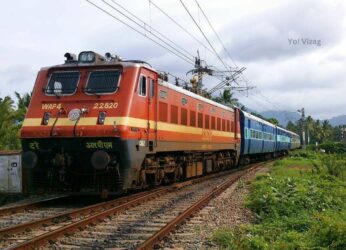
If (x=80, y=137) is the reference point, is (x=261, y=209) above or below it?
below

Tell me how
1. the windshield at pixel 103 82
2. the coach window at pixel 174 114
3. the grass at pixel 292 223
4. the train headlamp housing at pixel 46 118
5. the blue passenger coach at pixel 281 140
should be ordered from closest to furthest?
the grass at pixel 292 223 → the train headlamp housing at pixel 46 118 → the windshield at pixel 103 82 → the coach window at pixel 174 114 → the blue passenger coach at pixel 281 140

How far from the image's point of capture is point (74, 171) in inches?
476

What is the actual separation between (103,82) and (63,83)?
44.3 inches

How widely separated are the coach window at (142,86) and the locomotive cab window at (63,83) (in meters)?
1.64

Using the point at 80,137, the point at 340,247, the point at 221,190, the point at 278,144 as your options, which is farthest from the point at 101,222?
the point at 278,144

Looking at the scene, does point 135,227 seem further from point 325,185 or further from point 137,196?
point 325,185

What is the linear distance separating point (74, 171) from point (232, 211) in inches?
159

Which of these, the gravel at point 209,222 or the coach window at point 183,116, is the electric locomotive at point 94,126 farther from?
the gravel at point 209,222

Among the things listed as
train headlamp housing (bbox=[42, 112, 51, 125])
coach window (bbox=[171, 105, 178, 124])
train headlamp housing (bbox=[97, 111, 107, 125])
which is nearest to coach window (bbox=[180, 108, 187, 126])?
coach window (bbox=[171, 105, 178, 124])

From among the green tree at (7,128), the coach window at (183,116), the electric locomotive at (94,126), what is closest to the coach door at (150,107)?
the electric locomotive at (94,126)

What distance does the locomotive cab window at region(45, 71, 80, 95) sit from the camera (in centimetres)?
1267

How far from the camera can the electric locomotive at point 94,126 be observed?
38.4ft

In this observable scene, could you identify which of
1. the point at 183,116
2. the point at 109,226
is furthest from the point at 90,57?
the point at 109,226

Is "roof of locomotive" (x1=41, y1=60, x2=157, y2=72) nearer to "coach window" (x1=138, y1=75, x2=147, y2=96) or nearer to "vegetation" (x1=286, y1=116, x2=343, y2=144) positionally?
"coach window" (x1=138, y1=75, x2=147, y2=96)
